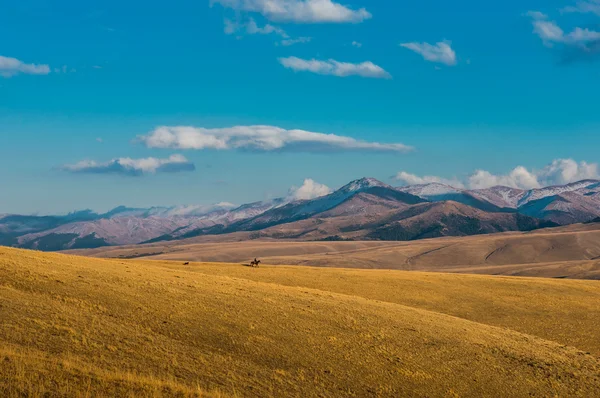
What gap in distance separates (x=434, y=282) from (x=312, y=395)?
52335mm

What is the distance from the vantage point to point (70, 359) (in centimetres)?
2361

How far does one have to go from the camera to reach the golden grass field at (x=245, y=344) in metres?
23.6

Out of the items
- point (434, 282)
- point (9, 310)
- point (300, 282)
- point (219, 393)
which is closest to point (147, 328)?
point (9, 310)

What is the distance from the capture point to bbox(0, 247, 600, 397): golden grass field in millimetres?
23641

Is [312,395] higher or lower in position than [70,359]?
lower

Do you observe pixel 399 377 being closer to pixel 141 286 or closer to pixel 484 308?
pixel 141 286

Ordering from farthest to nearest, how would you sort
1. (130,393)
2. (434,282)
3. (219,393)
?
(434,282)
(219,393)
(130,393)

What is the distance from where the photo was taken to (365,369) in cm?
2988

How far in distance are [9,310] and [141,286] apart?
44.2 ft

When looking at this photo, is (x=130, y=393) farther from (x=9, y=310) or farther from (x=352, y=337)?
(x=352, y=337)

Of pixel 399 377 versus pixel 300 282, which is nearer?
pixel 399 377

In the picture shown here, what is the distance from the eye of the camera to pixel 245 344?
102 feet

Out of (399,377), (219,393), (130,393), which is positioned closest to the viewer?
(130,393)

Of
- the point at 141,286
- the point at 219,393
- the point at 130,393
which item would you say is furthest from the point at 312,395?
the point at 141,286
